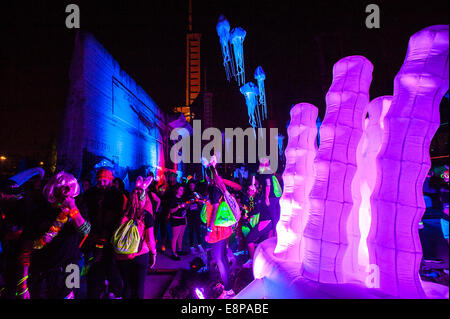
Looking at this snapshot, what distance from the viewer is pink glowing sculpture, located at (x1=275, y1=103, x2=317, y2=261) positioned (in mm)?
3020

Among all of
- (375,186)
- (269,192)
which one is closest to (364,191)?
(375,186)

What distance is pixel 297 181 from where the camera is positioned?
3092 millimetres

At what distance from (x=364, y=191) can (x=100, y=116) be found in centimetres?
692

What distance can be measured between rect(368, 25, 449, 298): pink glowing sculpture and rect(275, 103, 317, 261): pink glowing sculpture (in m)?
1.02

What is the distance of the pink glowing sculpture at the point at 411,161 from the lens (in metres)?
1.97

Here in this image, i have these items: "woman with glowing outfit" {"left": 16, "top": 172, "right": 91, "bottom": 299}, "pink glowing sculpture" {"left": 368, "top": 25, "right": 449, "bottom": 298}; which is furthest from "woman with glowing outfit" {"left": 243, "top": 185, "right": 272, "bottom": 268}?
"woman with glowing outfit" {"left": 16, "top": 172, "right": 91, "bottom": 299}

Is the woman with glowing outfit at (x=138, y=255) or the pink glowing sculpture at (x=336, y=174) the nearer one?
the pink glowing sculpture at (x=336, y=174)

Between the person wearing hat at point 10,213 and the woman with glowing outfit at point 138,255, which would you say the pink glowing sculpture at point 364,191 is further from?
the person wearing hat at point 10,213

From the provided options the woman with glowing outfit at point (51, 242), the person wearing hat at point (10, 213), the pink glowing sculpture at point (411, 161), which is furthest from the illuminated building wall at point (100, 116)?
the pink glowing sculpture at point (411, 161)

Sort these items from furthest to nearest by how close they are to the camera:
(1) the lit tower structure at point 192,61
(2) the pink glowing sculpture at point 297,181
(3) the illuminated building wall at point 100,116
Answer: (1) the lit tower structure at point 192,61, (3) the illuminated building wall at point 100,116, (2) the pink glowing sculpture at point 297,181

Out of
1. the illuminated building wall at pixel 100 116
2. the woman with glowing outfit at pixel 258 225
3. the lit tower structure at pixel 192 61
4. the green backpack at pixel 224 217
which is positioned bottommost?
the woman with glowing outfit at pixel 258 225

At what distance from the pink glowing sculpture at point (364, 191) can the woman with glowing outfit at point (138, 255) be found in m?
2.13

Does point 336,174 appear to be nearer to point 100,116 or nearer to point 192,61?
point 100,116

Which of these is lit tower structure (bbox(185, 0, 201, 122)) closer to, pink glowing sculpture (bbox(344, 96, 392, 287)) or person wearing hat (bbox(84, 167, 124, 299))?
person wearing hat (bbox(84, 167, 124, 299))
